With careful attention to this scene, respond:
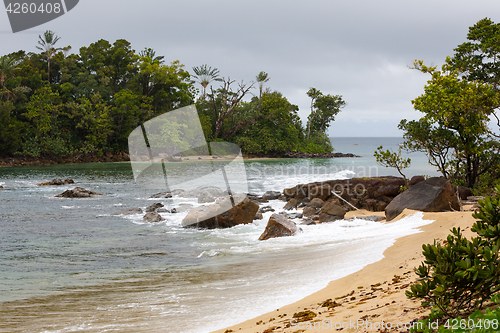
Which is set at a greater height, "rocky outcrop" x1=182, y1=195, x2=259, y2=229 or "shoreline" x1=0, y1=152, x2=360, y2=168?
"shoreline" x1=0, y1=152, x2=360, y2=168

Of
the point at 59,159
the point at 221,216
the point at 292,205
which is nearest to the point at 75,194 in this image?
the point at 221,216

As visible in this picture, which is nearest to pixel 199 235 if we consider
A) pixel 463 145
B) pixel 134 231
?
pixel 134 231

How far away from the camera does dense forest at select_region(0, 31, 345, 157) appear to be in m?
45.0

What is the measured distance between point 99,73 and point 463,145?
2096 inches

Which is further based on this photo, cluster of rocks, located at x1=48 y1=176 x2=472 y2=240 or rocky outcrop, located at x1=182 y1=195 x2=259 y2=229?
rocky outcrop, located at x1=182 y1=195 x2=259 y2=229

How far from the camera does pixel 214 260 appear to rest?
7309 mm

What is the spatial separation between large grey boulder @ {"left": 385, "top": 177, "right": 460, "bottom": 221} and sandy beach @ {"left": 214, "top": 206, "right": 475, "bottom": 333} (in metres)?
3.81

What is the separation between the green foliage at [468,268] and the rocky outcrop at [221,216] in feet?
28.2

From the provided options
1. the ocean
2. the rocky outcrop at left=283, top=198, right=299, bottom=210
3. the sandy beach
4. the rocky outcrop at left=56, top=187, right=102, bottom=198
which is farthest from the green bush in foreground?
the rocky outcrop at left=56, top=187, right=102, bottom=198

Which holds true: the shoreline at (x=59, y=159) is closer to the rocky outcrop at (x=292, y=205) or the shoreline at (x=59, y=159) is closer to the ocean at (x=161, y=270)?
the ocean at (x=161, y=270)

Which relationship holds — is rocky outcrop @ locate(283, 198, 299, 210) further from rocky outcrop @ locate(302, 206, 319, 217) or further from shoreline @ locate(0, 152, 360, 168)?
shoreline @ locate(0, 152, 360, 168)

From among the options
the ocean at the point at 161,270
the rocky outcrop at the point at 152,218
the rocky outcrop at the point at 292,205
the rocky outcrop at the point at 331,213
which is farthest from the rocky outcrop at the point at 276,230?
the rocky outcrop at the point at 292,205

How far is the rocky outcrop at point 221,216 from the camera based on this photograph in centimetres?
1092

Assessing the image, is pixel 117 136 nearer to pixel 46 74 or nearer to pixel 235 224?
pixel 46 74
